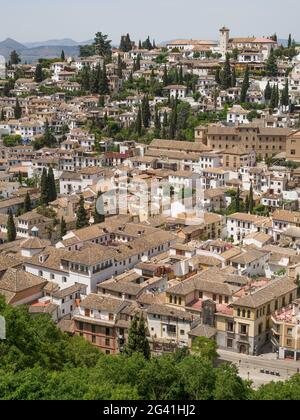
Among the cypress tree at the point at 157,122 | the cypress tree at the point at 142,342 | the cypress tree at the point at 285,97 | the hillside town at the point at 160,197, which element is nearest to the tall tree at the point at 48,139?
the hillside town at the point at 160,197

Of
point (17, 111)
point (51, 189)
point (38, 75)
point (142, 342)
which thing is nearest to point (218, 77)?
point (17, 111)

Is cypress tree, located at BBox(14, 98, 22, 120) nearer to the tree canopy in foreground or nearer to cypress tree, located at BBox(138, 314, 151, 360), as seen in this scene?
cypress tree, located at BBox(138, 314, 151, 360)

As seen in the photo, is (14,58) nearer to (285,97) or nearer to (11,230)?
(285,97)

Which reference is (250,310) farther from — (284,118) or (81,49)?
(81,49)

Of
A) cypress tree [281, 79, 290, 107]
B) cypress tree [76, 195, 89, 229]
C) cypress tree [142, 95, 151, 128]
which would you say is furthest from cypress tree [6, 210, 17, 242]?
cypress tree [281, 79, 290, 107]

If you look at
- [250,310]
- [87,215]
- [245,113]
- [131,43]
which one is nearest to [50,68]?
[131,43]

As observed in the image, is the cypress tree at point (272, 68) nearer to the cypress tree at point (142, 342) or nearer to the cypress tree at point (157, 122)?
the cypress tree at point (157, 122)
